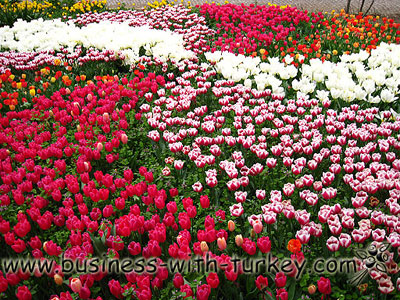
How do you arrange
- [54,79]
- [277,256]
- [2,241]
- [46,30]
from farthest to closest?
[46,30], [54,79], [2,241], [277,256]

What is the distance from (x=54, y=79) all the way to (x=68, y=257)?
14.5 ft

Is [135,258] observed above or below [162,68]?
below

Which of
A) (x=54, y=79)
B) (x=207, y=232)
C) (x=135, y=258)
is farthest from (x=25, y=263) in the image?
(x=54, y=79)

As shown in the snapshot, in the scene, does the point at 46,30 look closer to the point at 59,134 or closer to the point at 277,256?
the point at 59,134

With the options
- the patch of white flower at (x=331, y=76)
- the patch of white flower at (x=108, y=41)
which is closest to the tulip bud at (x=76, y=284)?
the patch of white flower at (x=331, y=76)

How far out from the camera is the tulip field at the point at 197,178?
7.88 feet

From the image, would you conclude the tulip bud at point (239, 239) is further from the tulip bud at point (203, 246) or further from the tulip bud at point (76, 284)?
the tulip bud at point (76, 284)

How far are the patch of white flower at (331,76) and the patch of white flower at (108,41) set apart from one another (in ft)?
4.47

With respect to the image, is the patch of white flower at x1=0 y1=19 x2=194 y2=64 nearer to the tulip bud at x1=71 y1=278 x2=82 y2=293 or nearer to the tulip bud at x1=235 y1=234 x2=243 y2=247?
the tulip bud at x1=235 y1=234 x2=243 y2=247

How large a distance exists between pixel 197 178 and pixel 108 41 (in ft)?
17.6

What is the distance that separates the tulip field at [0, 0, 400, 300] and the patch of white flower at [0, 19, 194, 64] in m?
0.05

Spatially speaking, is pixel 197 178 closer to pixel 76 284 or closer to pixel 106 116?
pixel 106 116

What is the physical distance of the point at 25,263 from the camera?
273 centimetres

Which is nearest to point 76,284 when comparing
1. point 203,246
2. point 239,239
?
point 203,246
